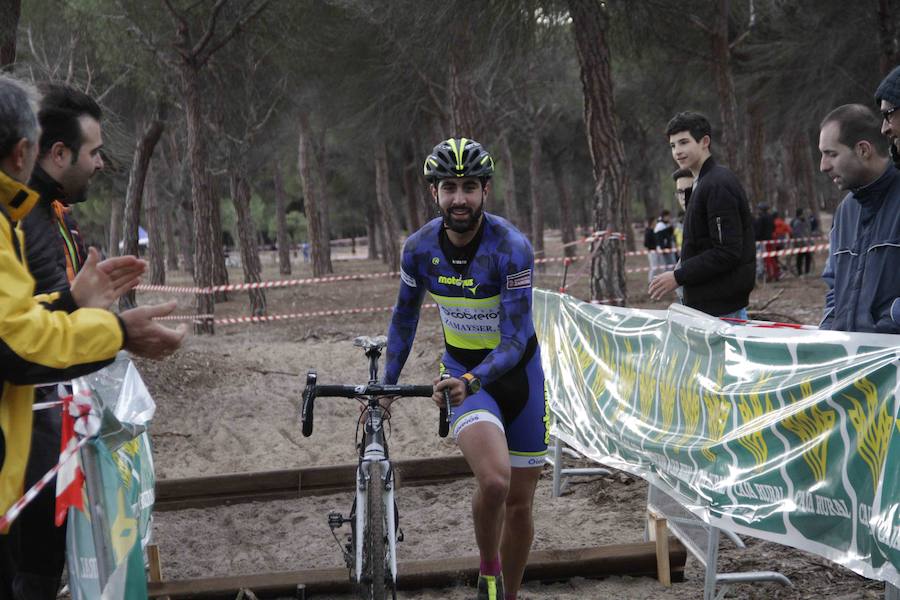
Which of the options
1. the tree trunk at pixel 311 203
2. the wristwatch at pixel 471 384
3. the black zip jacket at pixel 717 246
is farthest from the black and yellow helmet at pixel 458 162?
the tree trunk at pixel 311 203

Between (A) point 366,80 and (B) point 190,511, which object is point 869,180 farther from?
(A) point 366,80

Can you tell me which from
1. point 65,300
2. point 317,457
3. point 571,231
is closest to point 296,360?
point 317,457

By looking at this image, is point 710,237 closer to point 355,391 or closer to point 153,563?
point 355,391

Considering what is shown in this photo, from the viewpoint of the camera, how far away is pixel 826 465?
3.65 m

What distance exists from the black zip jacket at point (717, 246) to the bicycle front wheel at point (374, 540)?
9.12 feet

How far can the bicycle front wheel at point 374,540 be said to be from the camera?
3.63 metres

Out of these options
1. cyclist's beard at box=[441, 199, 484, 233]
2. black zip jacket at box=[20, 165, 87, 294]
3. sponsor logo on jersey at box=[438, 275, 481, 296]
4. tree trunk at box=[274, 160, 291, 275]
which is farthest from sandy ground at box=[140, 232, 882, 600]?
tree trunk at box=[274, 160, 291, 275]

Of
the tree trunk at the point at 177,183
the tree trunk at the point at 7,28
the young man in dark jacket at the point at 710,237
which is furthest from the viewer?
the tree trunk at the point at 177,183

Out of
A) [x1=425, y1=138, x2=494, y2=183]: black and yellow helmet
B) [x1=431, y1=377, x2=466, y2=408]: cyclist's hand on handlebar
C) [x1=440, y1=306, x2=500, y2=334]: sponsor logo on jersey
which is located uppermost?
[x1=425, y1=138, x2=494, y2=183]: black and yellow helmet

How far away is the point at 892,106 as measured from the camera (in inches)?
154

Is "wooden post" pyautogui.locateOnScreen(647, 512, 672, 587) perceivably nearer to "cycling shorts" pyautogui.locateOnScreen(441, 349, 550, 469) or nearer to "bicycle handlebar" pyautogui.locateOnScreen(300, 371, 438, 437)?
"cycling shorts" pyautogui.locateOnScreen(441, 349, 550, 469)

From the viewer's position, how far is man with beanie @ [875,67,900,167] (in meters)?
3.89

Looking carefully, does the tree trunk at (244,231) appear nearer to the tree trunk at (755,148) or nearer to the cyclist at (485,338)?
the tree trunk at (755,148)

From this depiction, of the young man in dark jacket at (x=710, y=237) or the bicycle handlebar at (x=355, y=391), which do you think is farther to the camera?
the young man in dark jacket at (x=710, y=237)
